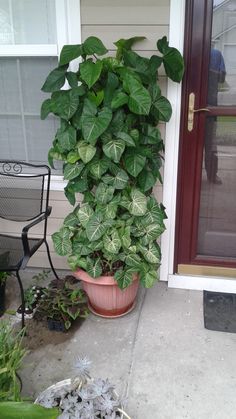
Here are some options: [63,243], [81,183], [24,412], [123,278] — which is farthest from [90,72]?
[24,412]

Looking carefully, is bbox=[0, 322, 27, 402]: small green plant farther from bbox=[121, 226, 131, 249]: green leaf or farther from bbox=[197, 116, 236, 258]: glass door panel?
bbox=[197, 116, 236, 258]: glass door panel

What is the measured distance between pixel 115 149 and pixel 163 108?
375 mm

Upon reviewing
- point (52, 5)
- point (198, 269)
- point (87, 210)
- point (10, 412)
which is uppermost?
point (52, 5)

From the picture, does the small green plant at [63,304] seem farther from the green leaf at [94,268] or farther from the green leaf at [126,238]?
the green leaf at [126,238]

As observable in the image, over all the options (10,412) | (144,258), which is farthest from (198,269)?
(10,412)

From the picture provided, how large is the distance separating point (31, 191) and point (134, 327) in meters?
1.03

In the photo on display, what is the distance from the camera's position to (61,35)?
2.20 metres

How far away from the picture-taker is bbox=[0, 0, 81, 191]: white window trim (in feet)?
7.02

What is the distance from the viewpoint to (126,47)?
2.03 metres

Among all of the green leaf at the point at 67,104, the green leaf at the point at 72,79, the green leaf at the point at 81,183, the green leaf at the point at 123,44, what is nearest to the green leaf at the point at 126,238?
the green leaf at the point at 81,183

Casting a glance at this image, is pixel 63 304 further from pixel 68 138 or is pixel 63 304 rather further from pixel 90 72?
pixel 90 72

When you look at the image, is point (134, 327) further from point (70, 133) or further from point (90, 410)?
point (70, 133)

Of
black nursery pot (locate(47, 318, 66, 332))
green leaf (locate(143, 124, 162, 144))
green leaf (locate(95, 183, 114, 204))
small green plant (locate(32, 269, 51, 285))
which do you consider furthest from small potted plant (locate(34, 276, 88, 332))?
green leaf (locate(143, 124, 162, 144))

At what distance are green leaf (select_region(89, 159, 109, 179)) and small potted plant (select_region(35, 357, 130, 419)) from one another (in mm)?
903
